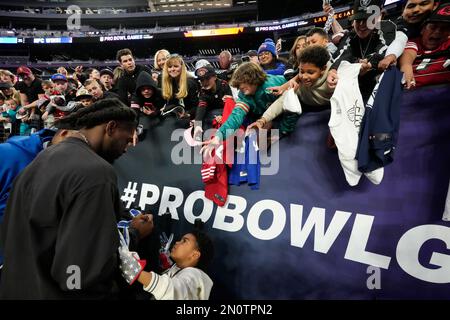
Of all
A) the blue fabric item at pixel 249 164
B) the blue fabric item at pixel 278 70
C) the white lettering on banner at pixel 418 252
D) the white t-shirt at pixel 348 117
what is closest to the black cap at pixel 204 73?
the blue fabric item at pixel 278 70

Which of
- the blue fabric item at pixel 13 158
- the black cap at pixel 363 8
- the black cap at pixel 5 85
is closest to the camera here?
the black cap at pixel 363 8

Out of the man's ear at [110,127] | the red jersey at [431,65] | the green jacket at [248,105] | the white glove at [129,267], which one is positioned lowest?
the white glove at [129,267]

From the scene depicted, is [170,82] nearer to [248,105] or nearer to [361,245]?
[248,105]

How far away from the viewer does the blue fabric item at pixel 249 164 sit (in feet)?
8.32

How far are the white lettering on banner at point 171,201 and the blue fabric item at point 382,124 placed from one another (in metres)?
1.93

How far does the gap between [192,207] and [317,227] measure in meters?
1.29

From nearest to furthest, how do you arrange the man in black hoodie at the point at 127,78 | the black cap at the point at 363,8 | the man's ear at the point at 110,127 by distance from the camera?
the man's ear at the point at 110,127
the black cap at the point at 363,8
the man in black hoodie at the point at 127,78

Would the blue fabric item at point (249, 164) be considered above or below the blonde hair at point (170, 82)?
below

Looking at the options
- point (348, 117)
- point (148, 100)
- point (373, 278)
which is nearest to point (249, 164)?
point (348, 117)

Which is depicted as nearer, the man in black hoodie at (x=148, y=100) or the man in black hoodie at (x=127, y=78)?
the man in black hoodie at (x=148, y=100)

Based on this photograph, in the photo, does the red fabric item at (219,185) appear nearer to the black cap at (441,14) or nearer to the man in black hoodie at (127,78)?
the black cap at (441,14)
